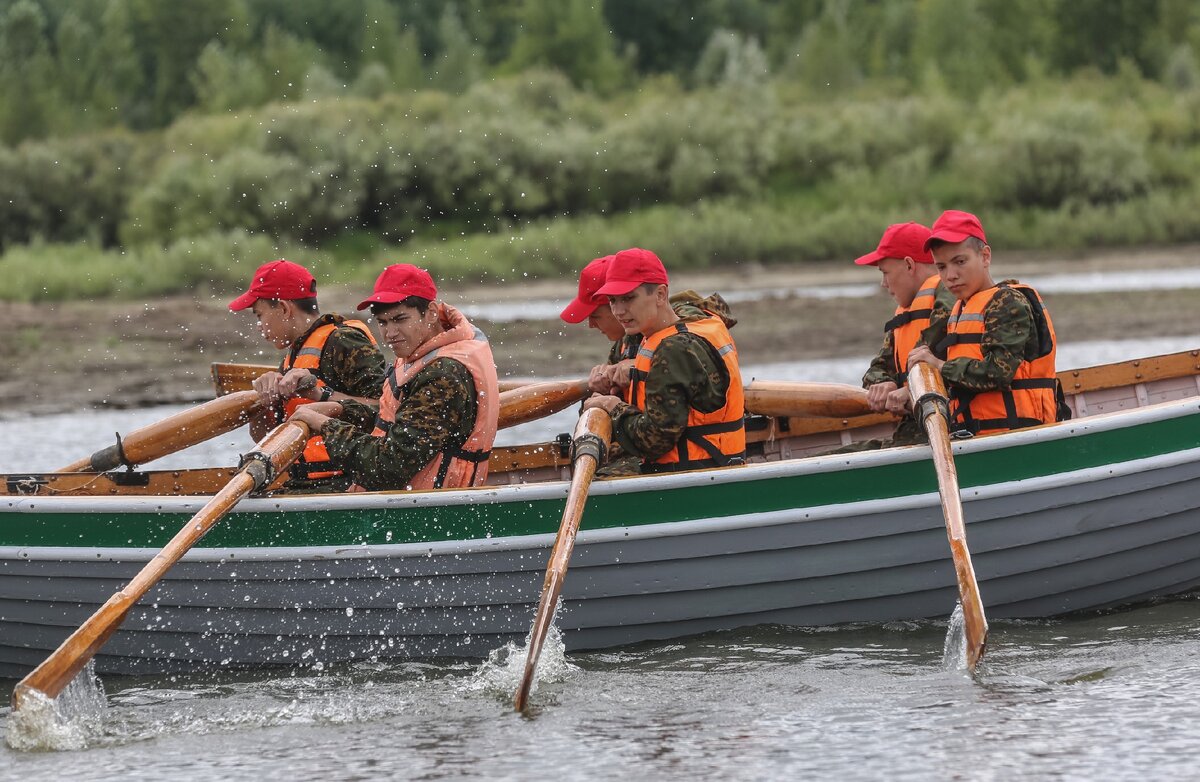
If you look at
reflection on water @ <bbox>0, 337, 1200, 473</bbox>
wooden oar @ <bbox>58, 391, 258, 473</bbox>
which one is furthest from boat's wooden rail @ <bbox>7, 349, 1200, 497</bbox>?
reflection on water @ <bbox>0, 337, 1200, 473</bbox>

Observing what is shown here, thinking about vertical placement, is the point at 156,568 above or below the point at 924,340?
below

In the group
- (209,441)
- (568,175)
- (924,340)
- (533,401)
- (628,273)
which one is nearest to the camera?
(628,273)

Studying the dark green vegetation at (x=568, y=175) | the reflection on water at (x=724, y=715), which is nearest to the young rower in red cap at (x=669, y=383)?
the reflection on water at (x=724, y=715)

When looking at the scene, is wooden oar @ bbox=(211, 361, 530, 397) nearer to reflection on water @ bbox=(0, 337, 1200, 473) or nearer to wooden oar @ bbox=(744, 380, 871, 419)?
wooden oar @ bbox=(744, 380, 871, 419)

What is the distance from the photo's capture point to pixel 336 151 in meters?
30.1

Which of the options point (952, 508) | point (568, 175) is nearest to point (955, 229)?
point (952, 508)

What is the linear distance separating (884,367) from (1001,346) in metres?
1.28

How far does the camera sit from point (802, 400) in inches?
347

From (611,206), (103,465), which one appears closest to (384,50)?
(611,206)

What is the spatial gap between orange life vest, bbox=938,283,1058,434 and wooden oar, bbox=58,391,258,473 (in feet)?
11.5

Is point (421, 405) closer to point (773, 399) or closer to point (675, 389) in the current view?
point (675, 389)

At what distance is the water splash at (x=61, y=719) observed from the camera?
22.0 ft

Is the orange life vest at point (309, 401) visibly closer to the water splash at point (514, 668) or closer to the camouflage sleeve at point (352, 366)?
the camouflage sleeve at point (352, 366)

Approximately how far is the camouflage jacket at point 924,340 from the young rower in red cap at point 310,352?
2601 mm
